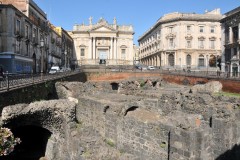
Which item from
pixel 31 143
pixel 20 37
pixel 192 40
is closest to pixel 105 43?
pixel 192 40

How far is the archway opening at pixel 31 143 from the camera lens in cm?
1478

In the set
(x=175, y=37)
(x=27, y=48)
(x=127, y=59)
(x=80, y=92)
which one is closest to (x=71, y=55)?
(x=127, y=59)

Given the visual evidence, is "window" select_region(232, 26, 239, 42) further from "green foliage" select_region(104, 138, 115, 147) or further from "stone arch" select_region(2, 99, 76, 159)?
"stone arch" select_region(2, 99, 76, 159)

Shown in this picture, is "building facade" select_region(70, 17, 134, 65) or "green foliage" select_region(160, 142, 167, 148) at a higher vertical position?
"building facade" select_region(70, 17, 134, 65)

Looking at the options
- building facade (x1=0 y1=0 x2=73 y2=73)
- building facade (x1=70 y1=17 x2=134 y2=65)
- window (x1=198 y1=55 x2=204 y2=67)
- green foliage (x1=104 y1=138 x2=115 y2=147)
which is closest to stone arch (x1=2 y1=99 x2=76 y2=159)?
green foliage (x1=104 y1=138 x2=115 y2=147)

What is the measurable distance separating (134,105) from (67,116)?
3.24 m

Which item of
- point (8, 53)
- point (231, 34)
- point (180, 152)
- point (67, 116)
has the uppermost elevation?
point (231, 34)

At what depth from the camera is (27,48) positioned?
41.1 m

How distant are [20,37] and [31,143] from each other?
24.5 m

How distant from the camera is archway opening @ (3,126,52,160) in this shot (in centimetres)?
1478

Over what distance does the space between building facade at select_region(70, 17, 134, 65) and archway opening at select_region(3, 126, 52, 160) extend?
54697 millimetres

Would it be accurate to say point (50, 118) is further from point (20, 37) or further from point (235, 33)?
point (235, 33)

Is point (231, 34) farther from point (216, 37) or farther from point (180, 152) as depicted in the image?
point (180, 152)

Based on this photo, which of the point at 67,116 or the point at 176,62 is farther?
the point at 176,62
